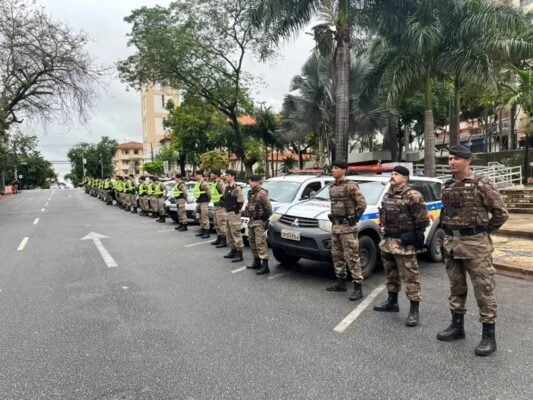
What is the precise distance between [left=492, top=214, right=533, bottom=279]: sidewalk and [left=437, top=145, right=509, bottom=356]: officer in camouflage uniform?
10.7 feet

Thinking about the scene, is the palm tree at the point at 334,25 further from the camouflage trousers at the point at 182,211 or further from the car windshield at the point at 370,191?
the car windshield at the point at 370,191

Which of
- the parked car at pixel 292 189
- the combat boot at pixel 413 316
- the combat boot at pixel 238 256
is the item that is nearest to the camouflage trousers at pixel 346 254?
the combat boot at pixel 413 316

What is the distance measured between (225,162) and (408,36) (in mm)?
24314

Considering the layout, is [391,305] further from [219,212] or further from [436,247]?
[219,212]

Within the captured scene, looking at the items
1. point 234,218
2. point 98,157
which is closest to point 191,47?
point 234,218

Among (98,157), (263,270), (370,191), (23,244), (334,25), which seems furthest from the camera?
(98,157)

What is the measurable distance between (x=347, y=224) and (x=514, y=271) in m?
3.16

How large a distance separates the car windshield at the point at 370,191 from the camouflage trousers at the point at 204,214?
4.41 metres

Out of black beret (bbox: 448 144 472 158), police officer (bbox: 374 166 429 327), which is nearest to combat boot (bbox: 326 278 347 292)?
police officer (bbox: 374 166 429 327)

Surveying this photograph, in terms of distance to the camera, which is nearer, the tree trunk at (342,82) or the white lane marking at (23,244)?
the white lane marking at (23,244)

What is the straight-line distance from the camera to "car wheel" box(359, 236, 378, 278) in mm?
6574

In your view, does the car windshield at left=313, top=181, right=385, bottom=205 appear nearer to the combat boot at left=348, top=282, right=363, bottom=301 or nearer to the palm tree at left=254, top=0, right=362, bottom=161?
the combat boot at left=348, top=282, right=363, bottom=301

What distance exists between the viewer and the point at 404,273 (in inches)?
190

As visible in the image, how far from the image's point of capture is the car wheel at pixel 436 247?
7695 mm
